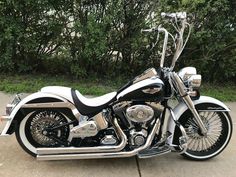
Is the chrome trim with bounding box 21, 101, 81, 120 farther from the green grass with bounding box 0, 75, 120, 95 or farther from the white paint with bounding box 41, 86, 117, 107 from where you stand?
the green grass with bounding box 0, 75, 120, 95

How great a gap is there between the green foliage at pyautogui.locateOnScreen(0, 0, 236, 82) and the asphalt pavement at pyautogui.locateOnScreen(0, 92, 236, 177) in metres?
2.52

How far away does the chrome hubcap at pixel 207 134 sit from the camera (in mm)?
4195

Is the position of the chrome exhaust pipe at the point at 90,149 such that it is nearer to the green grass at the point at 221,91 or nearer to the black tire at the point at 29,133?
the black tire at the point at 29,133

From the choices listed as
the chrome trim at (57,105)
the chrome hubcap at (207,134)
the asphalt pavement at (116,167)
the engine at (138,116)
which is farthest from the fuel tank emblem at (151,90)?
the asphalt pavement at (116,167)

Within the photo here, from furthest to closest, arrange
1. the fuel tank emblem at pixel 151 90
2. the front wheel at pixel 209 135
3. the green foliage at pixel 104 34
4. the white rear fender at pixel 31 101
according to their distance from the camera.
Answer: the green foliage at pixel 104 34 < the front wheel at pixel 209 135 < the white rear fender at pixel 31 101 < the fuel tank emblem at pixel 151 90

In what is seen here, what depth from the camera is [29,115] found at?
13.2ft

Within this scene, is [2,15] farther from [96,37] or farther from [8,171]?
[8,171]

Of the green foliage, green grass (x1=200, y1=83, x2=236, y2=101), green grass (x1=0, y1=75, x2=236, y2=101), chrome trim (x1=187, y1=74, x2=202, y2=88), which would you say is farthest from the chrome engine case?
green grass (x1=200, y1=83, x2=236, y2=101)

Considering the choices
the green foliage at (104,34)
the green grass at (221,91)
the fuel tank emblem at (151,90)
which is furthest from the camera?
the green grass at (221,91)

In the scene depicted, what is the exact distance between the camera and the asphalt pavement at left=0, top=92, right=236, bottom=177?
3935mm

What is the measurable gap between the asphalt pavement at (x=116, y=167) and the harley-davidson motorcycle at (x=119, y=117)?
16 cm

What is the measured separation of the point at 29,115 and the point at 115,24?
2865 mm

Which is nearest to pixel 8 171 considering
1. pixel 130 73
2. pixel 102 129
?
pixel 102 129

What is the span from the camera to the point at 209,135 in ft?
14.0
